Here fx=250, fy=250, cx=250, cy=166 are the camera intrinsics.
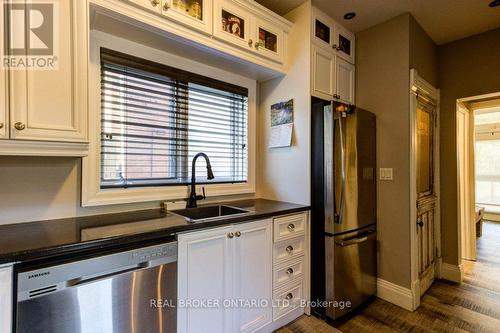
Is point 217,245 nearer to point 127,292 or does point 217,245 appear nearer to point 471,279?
point 127,292

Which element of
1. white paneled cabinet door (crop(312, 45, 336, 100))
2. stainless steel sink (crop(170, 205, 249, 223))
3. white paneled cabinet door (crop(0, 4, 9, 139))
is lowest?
stainless steel sink (crop(170, 205, 249, 223))

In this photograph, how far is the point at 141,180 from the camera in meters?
1.86

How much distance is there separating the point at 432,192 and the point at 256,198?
1.96 m

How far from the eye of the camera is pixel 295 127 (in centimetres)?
223

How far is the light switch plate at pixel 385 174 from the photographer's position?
2.32 metres

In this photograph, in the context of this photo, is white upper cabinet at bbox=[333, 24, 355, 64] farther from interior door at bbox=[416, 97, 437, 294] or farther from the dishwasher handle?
the dishwasher handle

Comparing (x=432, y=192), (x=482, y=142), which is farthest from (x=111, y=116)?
(x=482, y=142)

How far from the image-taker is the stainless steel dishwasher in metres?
0.99

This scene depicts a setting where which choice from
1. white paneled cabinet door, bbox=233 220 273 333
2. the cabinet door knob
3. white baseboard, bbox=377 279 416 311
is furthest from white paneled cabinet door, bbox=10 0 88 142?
white baseboard, bbox=377 279 416 311

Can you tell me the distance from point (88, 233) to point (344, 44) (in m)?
2.66

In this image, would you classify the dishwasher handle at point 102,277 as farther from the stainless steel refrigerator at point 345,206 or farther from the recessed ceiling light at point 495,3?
the recessed ceiling light at point 495,3

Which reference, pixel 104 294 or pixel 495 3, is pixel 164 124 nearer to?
pixel 104 294

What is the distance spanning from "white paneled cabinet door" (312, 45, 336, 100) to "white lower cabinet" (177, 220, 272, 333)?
125 centimetres

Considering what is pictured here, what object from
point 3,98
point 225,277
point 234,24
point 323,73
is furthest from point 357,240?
point 3,98
